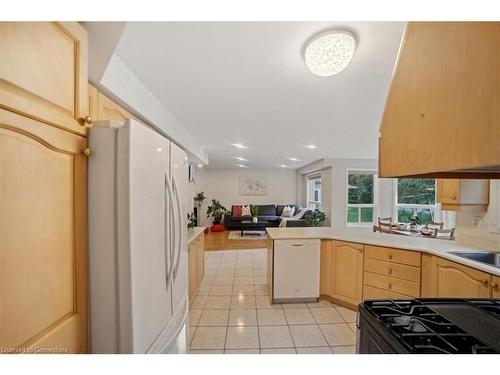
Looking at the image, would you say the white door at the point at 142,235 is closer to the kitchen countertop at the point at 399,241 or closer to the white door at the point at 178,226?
the white door at the point at 178,226

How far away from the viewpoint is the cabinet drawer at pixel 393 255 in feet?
7.29

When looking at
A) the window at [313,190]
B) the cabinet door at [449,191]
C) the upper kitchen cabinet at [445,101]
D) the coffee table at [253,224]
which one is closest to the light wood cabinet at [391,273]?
the cabinet door at [449,191]

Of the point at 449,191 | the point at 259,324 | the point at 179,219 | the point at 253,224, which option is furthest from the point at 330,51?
the point at 253,224

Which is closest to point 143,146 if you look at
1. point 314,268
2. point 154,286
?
point 154,286

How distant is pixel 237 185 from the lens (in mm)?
9242

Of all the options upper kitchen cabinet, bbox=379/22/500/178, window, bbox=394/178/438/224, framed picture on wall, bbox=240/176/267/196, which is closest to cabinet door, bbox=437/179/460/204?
upper kitchen cabinet, bbox=379/22/500/178

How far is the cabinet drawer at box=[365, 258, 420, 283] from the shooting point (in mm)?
2219

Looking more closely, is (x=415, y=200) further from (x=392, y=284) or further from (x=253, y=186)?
(x=253, y=186)

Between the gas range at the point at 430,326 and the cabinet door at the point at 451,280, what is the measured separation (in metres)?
0.74

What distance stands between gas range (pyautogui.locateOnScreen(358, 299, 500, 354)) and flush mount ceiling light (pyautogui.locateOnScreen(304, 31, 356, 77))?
5.28ft

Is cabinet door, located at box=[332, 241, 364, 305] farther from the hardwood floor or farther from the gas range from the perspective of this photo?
the hardwood floor

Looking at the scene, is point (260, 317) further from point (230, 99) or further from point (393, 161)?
point (230, 99)
